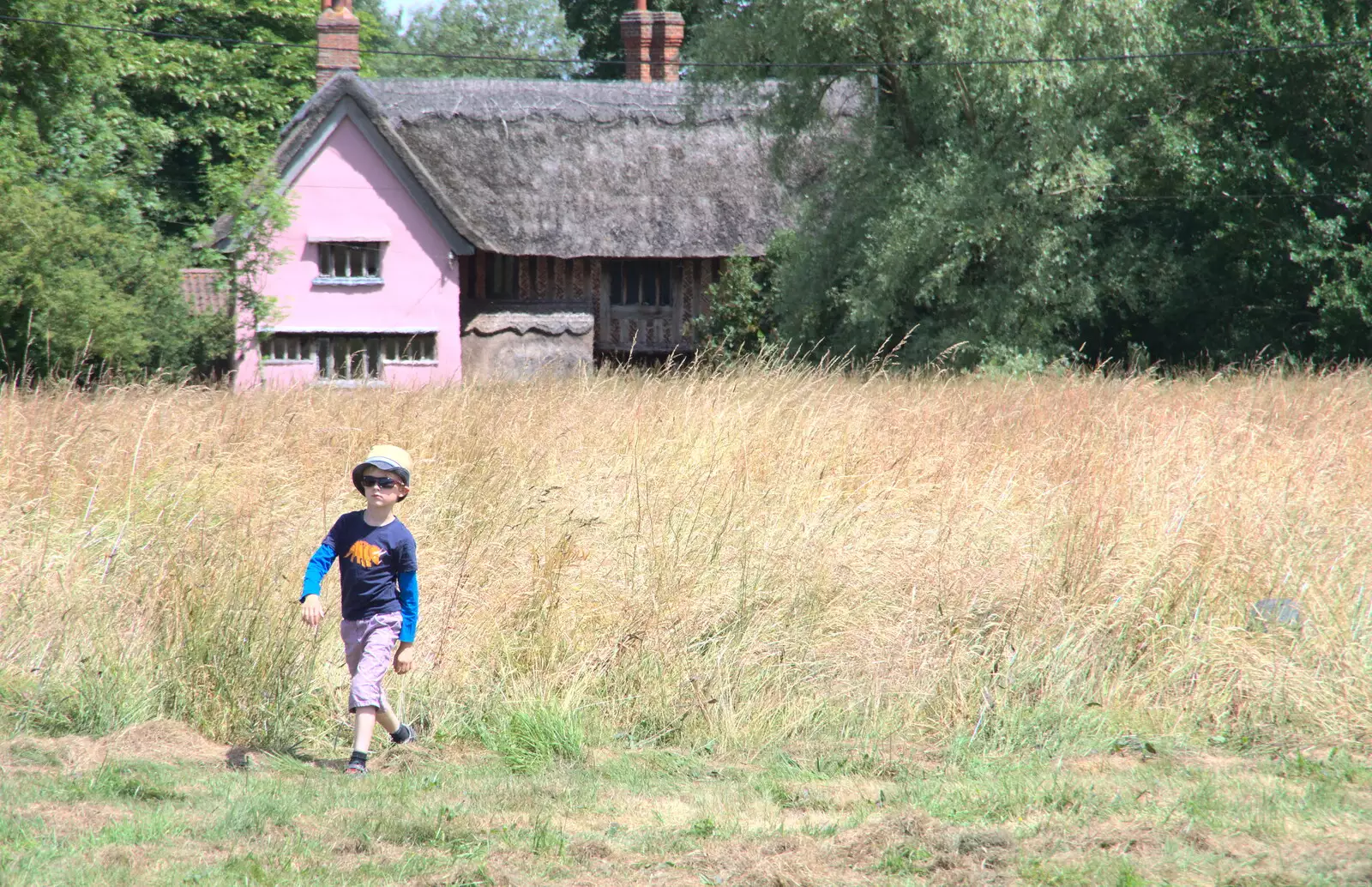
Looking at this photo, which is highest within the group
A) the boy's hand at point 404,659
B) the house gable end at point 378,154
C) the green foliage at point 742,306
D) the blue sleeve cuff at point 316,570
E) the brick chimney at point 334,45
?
the brick chimney at point 334,45

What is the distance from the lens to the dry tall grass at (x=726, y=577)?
612cm

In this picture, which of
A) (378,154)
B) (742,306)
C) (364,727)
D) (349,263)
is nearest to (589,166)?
(378,154)

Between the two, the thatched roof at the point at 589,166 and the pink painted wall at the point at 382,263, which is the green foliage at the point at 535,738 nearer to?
the pink painted wall at the point at 382,263

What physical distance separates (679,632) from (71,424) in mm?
4870

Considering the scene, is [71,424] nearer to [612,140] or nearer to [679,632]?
[679,632]

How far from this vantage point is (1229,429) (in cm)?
955

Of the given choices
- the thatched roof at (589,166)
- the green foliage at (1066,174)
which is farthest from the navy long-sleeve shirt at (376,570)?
the thatched roof at (589,166)

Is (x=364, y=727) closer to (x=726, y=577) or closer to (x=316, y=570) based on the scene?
(x=316, y=570)

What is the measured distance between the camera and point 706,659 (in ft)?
21.1

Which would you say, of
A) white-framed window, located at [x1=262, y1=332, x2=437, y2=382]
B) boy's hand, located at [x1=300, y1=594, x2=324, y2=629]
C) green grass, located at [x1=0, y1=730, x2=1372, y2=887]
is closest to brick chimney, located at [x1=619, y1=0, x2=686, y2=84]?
white-framed window, located at [x1=262, y1=332, x2=437, y2=382]

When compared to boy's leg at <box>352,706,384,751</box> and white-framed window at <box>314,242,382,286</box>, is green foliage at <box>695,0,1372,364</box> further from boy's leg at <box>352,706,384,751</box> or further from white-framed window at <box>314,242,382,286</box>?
boy's leg at <box>352,706,384,751</box>

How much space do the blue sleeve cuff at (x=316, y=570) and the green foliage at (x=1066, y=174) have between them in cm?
1507

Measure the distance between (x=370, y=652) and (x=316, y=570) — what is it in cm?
43

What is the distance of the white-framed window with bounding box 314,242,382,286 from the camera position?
28719mm
